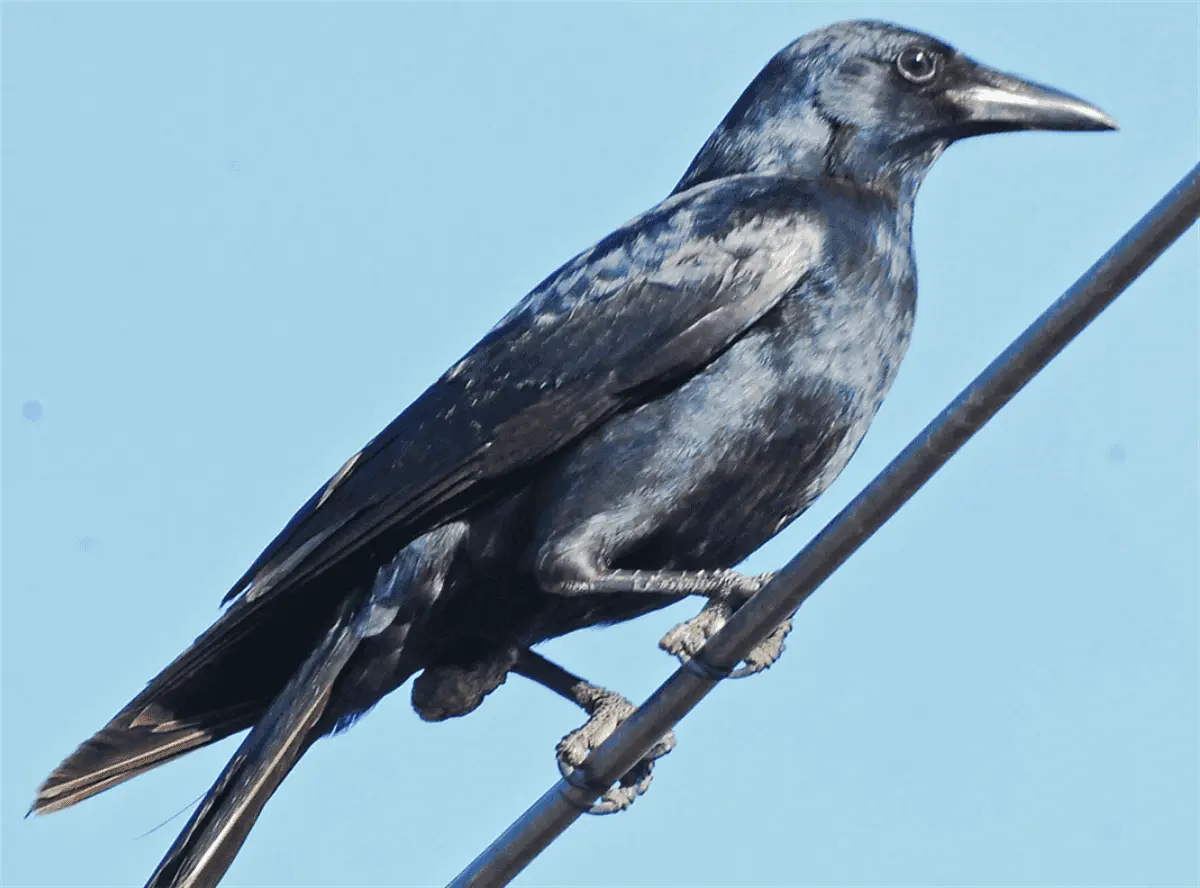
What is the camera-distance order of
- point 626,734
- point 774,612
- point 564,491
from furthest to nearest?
1. point 564,491
2. point 626,734
3. point 774,612

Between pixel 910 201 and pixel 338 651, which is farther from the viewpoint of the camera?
pixel 910 201

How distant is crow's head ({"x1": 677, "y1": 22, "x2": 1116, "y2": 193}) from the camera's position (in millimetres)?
6738

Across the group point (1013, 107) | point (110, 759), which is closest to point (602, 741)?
point (110, 759)

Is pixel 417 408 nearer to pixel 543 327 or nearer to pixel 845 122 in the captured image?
pixel 543 327

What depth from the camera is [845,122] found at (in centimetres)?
679

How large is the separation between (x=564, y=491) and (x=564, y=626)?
19.8 inches

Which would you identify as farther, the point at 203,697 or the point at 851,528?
the point at 203,697

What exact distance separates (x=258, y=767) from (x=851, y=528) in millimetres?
2121

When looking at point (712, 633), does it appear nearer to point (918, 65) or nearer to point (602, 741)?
point (602, 741)

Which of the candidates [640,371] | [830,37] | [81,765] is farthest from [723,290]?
[81,765]

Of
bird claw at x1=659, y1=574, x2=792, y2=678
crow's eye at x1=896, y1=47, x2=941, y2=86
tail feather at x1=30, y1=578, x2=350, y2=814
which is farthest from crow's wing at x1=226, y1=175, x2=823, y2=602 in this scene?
crow's eye at x1=896, y1=47, x2=941, y2=86

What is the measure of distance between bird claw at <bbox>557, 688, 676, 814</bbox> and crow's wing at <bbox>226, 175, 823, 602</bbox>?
714 millimetres

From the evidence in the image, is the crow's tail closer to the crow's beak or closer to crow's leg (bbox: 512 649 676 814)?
crow's leg (bbox: 512 649 676 814)

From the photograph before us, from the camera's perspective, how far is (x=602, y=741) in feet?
19.5
